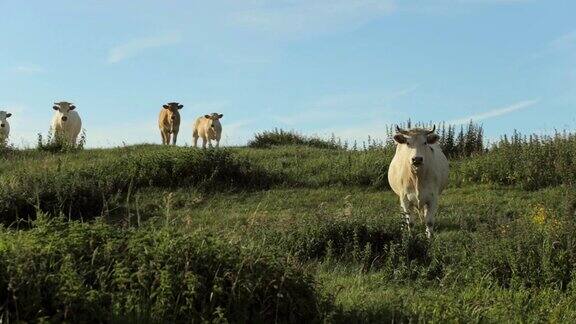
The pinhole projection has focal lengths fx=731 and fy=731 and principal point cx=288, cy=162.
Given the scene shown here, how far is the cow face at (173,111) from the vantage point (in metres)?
26.0

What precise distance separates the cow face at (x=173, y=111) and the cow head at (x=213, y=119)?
106cm

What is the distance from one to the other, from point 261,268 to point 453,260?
3.10m

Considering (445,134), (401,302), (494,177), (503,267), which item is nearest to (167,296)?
(401,302)

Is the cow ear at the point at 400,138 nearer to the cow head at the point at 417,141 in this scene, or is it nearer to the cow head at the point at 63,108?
the cow head at the point at 417,141

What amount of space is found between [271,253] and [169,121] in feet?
67.3

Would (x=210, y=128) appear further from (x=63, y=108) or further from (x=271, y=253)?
(x=271, y=253)

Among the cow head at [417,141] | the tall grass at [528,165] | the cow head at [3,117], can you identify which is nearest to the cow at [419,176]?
the cow head at [417,141]

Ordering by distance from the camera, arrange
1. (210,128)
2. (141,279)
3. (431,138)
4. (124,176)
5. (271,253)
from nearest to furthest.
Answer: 1. (141,279)
2. (271,253)
3. (431,138)
4. (124,176)
5. (210,128)

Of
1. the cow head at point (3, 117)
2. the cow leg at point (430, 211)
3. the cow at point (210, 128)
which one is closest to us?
the cow leg at point (430, 211)

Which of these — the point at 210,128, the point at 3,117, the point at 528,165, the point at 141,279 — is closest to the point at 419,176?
the point at 528,165

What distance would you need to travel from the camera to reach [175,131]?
2612cm

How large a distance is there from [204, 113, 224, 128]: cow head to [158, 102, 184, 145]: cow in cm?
110

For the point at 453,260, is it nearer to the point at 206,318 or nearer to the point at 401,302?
the point at 401,302

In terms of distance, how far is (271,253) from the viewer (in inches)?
246
